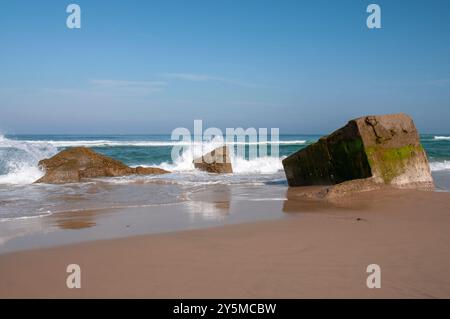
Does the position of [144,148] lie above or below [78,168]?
above

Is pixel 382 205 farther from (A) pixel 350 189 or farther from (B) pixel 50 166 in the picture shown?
(B) pixel 50 166

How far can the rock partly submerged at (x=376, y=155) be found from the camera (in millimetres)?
7691

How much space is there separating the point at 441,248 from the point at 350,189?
3427 mm

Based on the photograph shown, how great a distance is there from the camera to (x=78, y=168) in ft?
42.9

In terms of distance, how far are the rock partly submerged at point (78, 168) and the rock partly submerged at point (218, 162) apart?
5.99ft

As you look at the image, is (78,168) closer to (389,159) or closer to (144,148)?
(389,159)

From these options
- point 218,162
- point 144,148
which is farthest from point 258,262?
point 144,148

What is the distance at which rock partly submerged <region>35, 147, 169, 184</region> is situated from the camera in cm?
1229

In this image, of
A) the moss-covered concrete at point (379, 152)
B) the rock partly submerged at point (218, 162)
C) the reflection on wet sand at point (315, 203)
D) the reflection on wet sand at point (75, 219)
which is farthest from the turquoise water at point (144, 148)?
the reflection on wet sand at point (315, 203)

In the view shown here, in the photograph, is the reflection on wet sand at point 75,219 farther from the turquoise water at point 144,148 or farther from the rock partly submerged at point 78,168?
the turquoise water at point 144,148

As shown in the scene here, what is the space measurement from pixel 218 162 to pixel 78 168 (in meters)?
4.64

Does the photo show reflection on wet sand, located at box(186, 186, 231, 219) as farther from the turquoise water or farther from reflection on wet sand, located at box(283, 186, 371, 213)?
the turquoise water

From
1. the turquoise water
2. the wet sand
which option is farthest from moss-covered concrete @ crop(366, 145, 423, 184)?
the turquoise water
